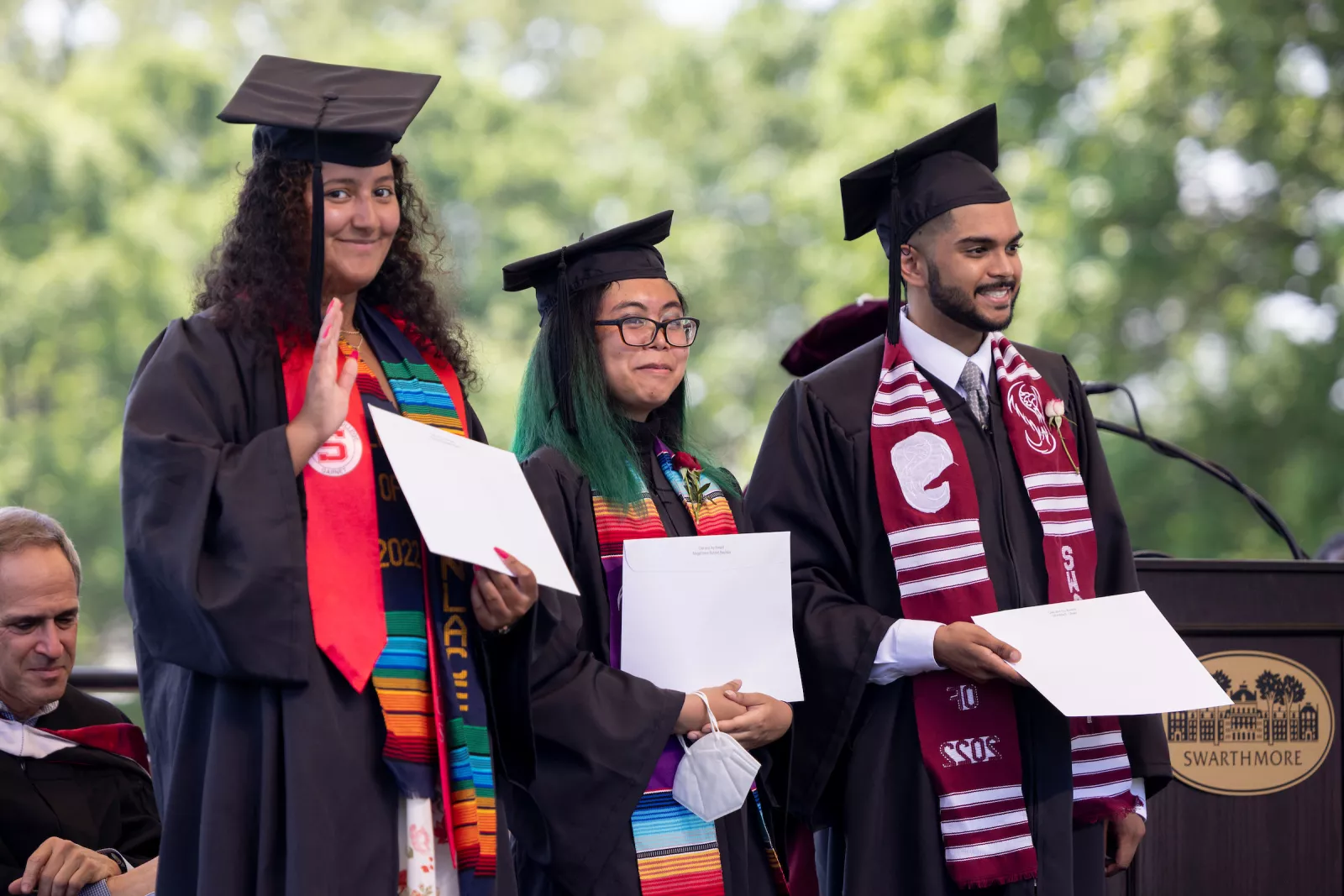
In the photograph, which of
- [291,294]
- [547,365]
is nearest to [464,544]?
[291,294]

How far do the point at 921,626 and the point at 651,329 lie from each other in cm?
84

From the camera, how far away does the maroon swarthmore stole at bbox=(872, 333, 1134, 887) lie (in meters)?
2.99

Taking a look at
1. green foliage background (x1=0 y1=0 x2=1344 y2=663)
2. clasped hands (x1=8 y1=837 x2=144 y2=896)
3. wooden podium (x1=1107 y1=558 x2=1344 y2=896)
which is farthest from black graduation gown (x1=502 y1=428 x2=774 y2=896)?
Answer: green foliage background (x1=0 y1=0 x2=1344 y2=663)

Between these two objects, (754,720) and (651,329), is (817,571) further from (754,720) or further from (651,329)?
(651,329)

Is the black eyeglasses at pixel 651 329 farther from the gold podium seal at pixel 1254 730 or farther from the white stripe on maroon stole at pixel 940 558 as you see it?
the gold podium seal at pixel 1254 730

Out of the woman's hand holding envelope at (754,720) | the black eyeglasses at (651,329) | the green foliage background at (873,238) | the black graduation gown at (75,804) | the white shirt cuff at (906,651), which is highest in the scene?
the green foliage background at (873,238)

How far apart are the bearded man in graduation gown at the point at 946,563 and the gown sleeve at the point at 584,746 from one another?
1.50 ft

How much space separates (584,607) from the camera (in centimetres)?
294

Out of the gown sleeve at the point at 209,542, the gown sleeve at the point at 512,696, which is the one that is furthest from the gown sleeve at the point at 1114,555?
the gown sleeve at the point at 209,542

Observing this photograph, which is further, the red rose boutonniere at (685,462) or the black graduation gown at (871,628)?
the red rose boutonniere at (685,462)

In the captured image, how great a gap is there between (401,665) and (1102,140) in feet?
33.1

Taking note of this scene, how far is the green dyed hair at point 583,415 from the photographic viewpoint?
10.00 ft

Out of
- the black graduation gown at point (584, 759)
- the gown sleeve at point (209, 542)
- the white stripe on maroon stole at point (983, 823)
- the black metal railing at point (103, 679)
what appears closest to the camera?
the gown sleeve at point (209, 542)

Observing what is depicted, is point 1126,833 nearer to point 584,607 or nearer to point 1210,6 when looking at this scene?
point 584,607
